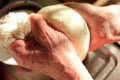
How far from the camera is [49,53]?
0.54 metres

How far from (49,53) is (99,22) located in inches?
7.1

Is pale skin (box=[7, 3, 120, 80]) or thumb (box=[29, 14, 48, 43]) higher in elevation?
thumb (box=[29, 14, 48, 43])

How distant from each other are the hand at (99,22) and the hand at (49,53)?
102mm

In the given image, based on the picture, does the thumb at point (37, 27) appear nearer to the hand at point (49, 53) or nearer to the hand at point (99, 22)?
the hand at point (49, 53)

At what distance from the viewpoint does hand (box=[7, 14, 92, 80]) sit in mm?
536

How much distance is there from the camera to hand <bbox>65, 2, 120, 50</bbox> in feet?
2.04

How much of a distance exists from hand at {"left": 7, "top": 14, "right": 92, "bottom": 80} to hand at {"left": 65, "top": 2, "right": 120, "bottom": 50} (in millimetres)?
102

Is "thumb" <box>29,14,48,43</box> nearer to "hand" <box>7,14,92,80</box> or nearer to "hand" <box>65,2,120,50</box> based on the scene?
"hand" <box>7,14,92,80</box>

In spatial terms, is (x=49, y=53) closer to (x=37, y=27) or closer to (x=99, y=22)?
(x=37, y=27)

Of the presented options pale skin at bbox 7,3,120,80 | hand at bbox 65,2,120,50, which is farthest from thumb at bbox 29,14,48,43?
hand at bbox 65,2,120,50

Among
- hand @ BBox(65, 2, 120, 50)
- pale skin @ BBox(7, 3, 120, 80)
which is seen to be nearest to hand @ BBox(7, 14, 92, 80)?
pale skin @ BBox(7, 3, 120, 80)

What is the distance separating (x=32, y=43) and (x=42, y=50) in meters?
0.03

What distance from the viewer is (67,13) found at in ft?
1.90

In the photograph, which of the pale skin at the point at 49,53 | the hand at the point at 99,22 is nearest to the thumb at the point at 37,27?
the pale skin at the point at 49,53
